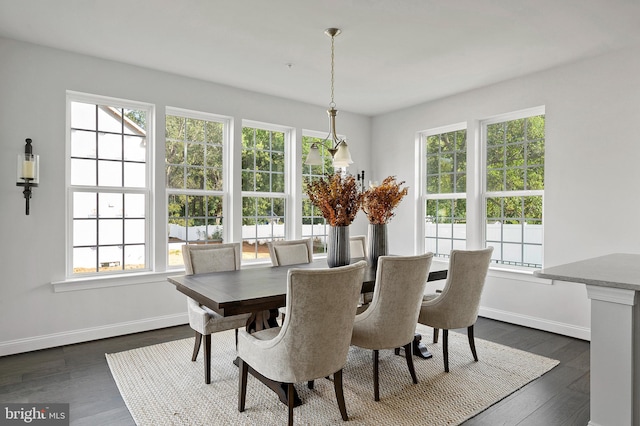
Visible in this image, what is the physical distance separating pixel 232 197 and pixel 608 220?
4.02 meters

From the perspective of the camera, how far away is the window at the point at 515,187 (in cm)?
427

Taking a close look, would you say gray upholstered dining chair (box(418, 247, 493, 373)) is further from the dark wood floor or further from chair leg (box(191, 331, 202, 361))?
chair leg (box(191, 331, 202, 361))

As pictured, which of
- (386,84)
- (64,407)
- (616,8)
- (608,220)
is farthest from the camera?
(386,84)

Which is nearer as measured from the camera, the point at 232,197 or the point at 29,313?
the point at 29,313

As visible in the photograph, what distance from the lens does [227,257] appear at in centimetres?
350

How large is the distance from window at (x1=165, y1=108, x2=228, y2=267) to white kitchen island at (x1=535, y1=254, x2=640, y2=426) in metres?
3.63

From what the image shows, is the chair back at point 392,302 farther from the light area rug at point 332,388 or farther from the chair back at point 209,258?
the chair back at point 209,258

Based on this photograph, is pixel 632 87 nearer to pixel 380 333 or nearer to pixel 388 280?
pixel 388 280

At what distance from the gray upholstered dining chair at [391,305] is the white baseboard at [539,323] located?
7.69ft

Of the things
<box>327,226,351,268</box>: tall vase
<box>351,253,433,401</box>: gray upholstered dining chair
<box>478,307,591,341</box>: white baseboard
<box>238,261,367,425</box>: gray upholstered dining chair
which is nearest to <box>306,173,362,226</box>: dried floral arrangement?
<box>327,226,351,268</box>: tall vase

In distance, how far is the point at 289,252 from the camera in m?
3.83

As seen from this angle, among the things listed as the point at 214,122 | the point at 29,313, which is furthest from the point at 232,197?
the point at 29,313

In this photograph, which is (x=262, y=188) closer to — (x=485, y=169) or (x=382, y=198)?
(x=382, y=198)

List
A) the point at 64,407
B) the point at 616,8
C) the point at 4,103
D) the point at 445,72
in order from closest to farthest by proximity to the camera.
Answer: the point at 64,407 < the point at 616,8 < the point at 4,103 < the point at 445,72
